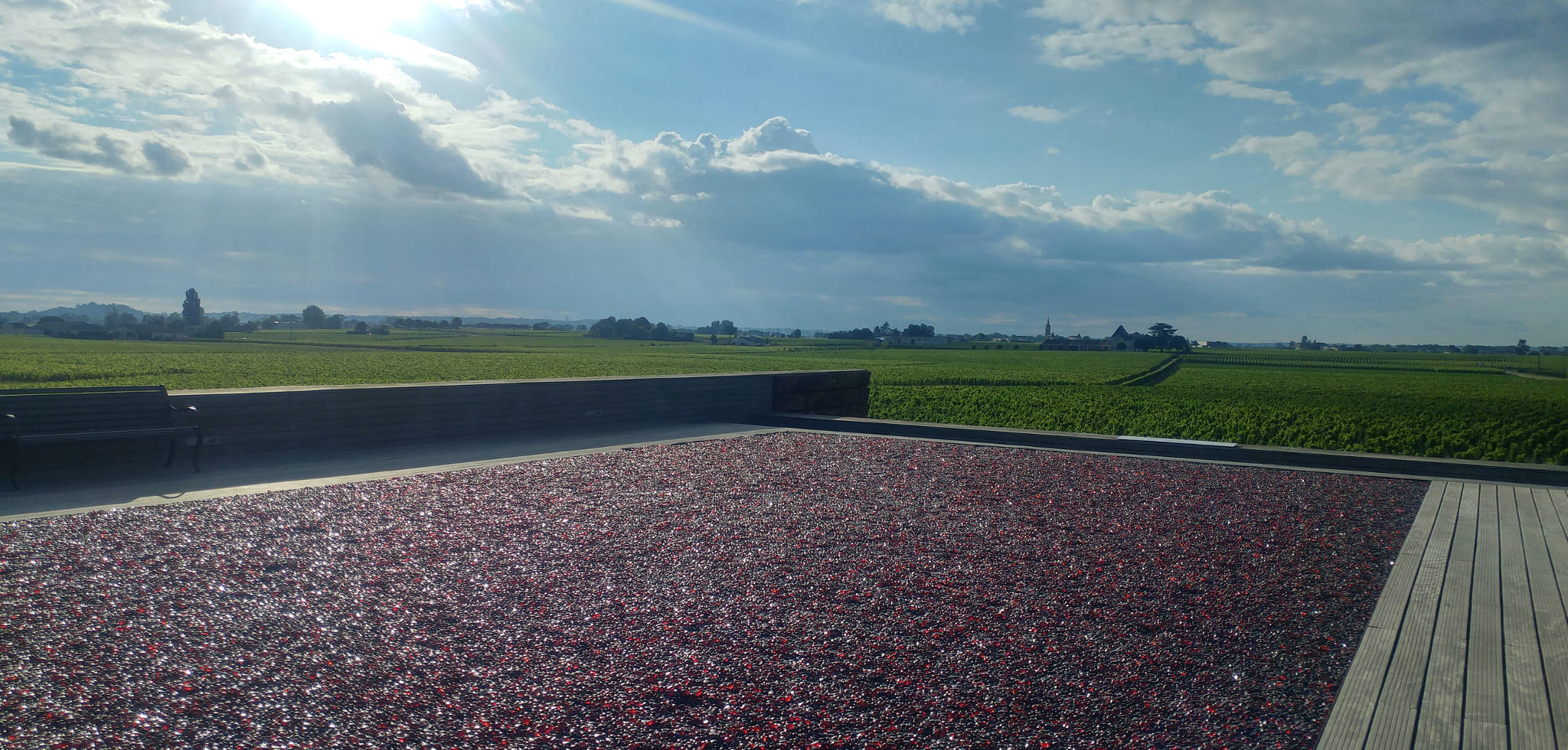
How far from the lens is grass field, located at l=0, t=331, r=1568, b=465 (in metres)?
16.8

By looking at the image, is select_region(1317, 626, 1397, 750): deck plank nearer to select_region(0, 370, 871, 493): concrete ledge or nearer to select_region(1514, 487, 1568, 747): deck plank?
select_region(1514, 487, 1568, 747): deck plank

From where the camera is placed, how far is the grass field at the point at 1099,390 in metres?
16.8

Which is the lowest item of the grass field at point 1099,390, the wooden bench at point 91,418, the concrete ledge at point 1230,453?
the grass field at point 1099,390

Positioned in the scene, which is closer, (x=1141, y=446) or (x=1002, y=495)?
(x=1002, y=495)

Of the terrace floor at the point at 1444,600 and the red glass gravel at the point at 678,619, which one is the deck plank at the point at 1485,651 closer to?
the terrace floor at the point at 1444,600

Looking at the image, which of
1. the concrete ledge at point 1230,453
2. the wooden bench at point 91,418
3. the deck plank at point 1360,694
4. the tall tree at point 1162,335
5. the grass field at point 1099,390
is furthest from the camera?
the tall tree at point 1162,335

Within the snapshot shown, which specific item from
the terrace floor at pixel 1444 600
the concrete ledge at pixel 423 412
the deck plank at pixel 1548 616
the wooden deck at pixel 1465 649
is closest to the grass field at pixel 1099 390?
the concrete ledge at pixel 423 412

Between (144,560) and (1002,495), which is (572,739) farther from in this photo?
(1002,495)

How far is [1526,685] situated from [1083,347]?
12444 cm

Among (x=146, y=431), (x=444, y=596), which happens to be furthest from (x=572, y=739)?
(x=146, y=431)

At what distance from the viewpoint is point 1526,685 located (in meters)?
3.37

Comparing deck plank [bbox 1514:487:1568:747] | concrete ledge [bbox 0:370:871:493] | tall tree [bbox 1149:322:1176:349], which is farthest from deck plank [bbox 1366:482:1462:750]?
tall tree [bbox 1149:322:1176:349]

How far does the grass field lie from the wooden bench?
12829 mm

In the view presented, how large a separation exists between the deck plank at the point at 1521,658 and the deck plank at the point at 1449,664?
0.47ft
